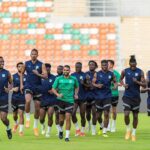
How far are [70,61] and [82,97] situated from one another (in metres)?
16.6

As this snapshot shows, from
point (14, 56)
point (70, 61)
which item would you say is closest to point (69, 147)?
point (70, 61)

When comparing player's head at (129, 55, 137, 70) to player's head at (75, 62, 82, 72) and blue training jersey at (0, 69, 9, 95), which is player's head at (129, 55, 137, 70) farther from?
blue training jersey at (0, 69, 9, 95)

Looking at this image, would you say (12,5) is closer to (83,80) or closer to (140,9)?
(140,9)

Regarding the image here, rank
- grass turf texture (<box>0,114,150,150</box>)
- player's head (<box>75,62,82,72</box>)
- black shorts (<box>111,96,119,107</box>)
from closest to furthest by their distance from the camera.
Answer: grass turf texture (<box>0,114,150,150</box>) → player's head (<box>75,62,82,72</box>) → black shorts (<box>111,96,119,107</box>)

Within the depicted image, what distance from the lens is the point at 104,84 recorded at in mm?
17656

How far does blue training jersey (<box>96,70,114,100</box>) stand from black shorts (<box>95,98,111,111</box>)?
8 centimetres

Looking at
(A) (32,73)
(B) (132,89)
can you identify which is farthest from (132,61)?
(A) (32,73)

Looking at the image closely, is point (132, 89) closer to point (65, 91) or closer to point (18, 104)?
point (65, 91)

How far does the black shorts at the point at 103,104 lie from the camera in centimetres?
1747

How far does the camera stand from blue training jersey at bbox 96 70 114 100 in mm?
17594

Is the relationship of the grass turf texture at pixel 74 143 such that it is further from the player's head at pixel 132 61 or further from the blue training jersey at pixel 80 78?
the player's head at pixel 132 61

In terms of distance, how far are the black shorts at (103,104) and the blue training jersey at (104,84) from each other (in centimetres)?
8

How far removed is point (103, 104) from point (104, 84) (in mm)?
528

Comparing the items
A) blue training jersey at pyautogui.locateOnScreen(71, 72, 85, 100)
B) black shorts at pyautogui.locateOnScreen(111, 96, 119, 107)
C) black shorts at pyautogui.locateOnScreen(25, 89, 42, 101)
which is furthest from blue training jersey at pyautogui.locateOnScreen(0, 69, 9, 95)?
black shorts at pyautogui.locateOnScreen(111, 96, 119, 107)
